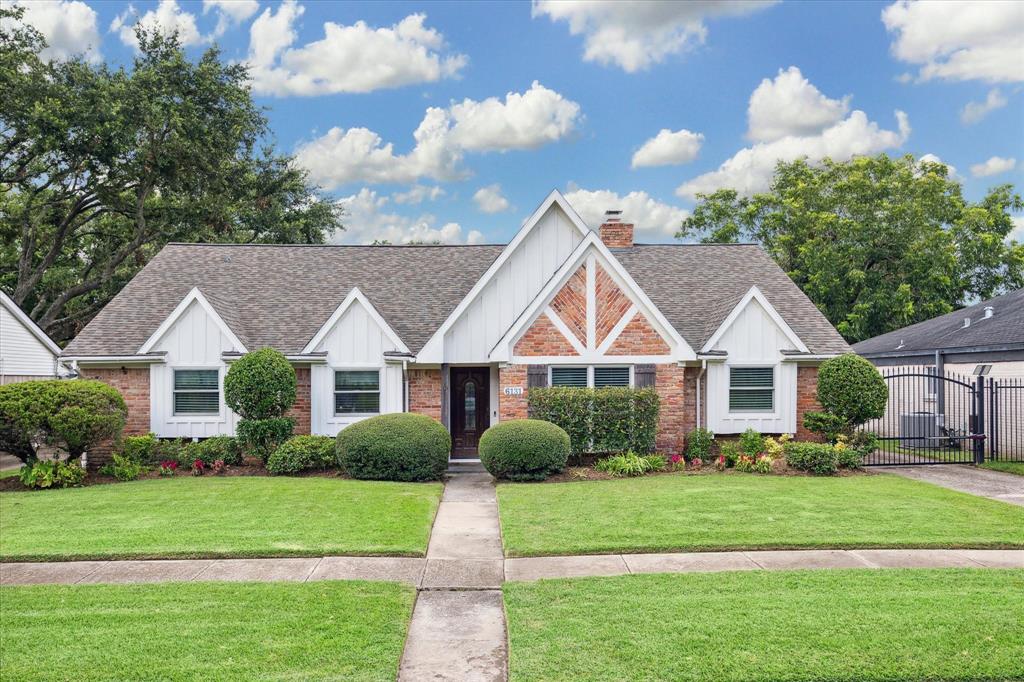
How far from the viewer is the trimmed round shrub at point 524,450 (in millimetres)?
14672

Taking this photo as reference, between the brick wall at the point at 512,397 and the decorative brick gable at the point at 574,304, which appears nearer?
the brick wall at the point at 512,397

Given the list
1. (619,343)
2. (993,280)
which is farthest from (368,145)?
(993,280)

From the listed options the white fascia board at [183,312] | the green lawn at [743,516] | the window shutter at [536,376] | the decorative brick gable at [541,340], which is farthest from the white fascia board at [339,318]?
the green lawn at [743,516]

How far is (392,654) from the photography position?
232 inches

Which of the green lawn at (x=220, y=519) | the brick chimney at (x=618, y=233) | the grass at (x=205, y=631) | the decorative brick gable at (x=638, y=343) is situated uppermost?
the brick chimney at (x=618, y=233)

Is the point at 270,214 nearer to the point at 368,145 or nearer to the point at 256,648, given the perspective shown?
the point at 368,145

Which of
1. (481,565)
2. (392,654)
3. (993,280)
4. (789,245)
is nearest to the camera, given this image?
(392,654)

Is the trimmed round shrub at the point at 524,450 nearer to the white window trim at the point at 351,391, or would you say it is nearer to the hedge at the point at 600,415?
the hedge at the point at 600,415

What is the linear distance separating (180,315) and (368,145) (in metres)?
12.5

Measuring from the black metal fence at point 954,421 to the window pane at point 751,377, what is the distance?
9.35 ft

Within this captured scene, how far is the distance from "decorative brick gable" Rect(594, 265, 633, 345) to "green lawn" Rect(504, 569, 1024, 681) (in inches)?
373

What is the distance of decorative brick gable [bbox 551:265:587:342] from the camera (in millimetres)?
17016

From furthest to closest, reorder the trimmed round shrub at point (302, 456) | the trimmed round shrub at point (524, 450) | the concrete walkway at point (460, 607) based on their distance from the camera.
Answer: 1. the trimmed round shrub at point (302, 456)
2. the trimmed round shrub at point (524, 450)
3. the concrete walkway at point (460, 607)

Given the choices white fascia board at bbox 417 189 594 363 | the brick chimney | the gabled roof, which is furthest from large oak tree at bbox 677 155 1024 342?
white fascia board at bbox 417 189 594 363
